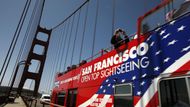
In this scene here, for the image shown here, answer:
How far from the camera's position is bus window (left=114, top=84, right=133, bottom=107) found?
12.5 ft

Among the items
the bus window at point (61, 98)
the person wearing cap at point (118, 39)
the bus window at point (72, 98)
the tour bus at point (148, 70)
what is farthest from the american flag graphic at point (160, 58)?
the bus window at point (61, 98)

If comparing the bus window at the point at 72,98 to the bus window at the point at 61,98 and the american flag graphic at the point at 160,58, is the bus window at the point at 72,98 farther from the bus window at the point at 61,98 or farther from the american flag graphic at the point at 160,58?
the american flag graphic at the point at 160,58

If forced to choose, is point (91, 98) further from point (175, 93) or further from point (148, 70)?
point (175, 93)

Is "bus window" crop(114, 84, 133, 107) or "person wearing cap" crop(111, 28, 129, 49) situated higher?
"person wearing cap" crop(111, 28, 129, 49)

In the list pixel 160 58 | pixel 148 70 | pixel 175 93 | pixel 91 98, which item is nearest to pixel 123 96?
pixel 148 70

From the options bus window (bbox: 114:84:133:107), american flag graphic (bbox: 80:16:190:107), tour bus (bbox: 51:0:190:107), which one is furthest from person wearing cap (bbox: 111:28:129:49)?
bus window (bbox: 114:84:133:107)

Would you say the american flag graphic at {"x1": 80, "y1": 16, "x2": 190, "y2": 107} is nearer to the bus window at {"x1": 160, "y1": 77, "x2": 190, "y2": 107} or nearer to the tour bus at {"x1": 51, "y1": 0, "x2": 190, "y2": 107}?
the tour bus at {"x1": 51, "y1": 0, "x2": 190, "y2": 107}

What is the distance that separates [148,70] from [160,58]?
34 cm

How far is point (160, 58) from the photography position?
3.34 metres

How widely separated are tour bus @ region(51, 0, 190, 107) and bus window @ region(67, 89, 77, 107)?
98cm

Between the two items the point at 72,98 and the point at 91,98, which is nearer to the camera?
the point at 91,98

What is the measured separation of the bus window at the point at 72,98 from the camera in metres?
6.53

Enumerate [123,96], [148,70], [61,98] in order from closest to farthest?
[148,70] → [123,96] → [61,98]

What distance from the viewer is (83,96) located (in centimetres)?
584
